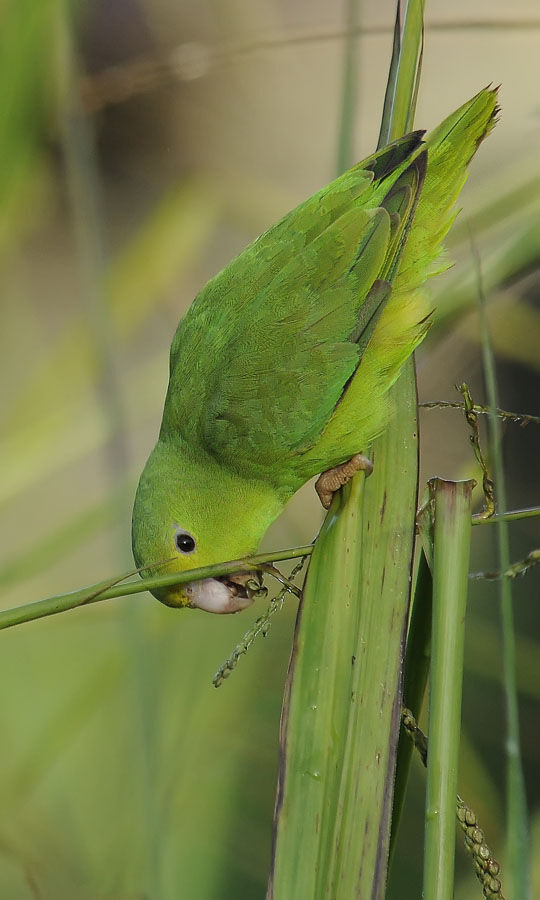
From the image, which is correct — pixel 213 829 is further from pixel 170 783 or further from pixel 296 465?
pixel 296 465

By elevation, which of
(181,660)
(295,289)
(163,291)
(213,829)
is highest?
(163,291)

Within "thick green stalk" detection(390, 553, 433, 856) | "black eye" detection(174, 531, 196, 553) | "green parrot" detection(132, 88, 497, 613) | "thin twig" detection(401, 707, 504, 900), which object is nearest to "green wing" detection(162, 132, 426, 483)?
"green parrot" detection(132, 88, 497, 613)

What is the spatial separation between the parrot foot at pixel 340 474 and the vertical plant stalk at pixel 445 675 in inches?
12.2

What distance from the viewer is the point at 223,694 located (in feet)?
7.22

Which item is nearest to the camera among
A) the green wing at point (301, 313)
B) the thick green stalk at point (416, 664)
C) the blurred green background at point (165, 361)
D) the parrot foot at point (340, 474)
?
the thick green stalk at point (416, 664)

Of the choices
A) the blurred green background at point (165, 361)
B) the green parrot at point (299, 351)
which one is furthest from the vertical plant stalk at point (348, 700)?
the blurred green background at point (165, 361)

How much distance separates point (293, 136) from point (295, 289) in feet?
6.04

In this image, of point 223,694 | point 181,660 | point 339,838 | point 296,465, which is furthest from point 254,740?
point 339,838

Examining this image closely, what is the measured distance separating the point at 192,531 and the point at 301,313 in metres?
0.40

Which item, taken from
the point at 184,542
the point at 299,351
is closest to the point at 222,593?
the point at 184,542

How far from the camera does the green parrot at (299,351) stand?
124cm

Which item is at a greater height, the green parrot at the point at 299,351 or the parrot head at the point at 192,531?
the green parrot at the point at 299,351

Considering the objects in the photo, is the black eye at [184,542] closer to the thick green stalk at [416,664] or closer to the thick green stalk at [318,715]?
the thick green stalk at [318,715]

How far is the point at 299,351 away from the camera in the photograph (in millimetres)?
1252
